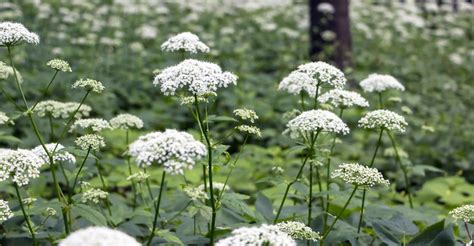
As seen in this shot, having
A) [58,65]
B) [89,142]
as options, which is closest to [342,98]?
[89,142]

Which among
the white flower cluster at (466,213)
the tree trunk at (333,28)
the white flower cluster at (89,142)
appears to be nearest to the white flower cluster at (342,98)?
the white flower cluster at (466,213)

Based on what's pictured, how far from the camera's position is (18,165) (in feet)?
9.27

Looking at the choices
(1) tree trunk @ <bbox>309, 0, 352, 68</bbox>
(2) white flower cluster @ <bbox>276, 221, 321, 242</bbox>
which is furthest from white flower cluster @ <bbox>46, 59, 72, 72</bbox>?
(1) tree trunk @ <bbox>309, 0, 352, 68</bbox>

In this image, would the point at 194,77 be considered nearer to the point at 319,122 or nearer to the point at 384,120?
the point at 319,122

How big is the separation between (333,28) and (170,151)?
8.51m

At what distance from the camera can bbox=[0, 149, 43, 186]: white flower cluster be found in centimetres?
282

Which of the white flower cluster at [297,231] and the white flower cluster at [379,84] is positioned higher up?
the white flower cluster at [379,84]

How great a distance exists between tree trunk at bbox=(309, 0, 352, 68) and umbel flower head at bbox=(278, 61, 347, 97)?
21.8 feet

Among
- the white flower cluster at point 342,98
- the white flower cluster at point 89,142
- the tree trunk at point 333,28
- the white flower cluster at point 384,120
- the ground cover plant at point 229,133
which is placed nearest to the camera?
A: the ground cover plant at point 229,133

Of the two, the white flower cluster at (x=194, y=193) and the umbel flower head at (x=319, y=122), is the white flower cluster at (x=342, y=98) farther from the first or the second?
the white flower cluster at (x=194, y=193)

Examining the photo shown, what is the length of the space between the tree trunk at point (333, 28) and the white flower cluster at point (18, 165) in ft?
26.2

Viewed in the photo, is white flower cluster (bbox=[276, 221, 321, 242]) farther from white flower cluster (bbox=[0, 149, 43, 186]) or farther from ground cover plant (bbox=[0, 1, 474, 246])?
white flower cluster (bbox=[0, 149, 43, 186])

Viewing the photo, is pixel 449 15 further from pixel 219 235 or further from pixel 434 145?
pixel 219 235

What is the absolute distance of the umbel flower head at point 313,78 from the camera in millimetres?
3656
